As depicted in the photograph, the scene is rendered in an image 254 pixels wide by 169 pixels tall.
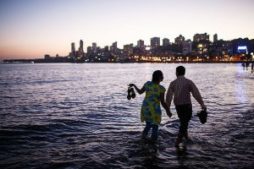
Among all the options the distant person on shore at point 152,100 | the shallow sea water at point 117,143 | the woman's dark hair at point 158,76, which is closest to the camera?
the shallow sea water at point 117,143

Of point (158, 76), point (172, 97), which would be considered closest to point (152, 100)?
point (172, 97)

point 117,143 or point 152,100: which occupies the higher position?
point 152,100

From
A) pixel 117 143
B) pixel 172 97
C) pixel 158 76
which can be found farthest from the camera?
pixel 117 143

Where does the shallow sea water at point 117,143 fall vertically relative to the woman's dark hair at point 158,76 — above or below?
below

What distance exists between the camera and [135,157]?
793 cm

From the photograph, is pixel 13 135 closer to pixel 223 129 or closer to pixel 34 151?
pixel 34 151

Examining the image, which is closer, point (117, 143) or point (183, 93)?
point (183, 93)

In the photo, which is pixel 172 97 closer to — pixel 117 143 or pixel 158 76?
pixel 158 76

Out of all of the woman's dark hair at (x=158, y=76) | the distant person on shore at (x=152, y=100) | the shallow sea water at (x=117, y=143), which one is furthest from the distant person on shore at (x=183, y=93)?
the shallow sea water at (x=117, y=143)

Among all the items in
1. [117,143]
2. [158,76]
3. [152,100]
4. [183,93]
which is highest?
[158,76]

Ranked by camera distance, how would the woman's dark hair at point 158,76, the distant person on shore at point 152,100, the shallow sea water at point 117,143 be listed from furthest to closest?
the distant person on shore at point 152,100
the woman's dark hair at point 158,76
the shallow sea water at point 117,143

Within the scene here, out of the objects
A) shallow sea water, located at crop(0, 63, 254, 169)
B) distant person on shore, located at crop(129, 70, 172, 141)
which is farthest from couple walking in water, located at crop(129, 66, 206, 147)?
shallow sea water, located at crop(0, 63, 254, 169)

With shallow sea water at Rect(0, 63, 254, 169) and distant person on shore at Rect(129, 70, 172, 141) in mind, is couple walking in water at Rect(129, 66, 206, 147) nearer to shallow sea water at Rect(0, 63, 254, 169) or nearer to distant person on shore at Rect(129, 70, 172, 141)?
distant person on shore at Rect(129, 70, 172, 141)

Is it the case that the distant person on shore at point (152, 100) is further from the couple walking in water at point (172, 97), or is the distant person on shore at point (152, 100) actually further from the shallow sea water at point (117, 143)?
the shallow sea water at point (117, 143)
